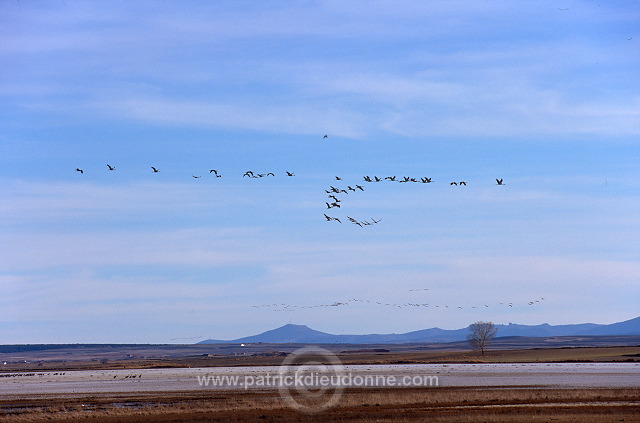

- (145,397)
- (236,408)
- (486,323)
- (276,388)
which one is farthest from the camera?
(486,323)

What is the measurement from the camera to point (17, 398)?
73688 millimetres

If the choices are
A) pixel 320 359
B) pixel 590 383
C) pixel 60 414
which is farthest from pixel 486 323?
pixel 60 414

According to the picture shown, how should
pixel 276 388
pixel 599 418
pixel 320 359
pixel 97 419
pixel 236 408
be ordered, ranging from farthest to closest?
pixel 320 359
pixel 276 388
pixel 236 408
pixel 97 419
pixel 599 418

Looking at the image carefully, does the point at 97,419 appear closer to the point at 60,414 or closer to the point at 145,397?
the point at 60,414

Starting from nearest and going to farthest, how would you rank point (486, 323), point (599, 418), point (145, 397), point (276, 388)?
point (599, 418), point (145, 397), point (276, 388), point (486, 323)

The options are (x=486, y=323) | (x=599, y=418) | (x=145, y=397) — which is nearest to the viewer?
(x=599, y=418)

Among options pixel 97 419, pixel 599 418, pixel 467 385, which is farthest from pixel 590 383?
pixel 97 419

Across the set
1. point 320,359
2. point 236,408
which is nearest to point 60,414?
point 236,408

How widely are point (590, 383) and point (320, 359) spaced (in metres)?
87.7

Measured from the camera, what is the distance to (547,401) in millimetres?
52750

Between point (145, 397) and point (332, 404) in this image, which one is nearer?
point (332, 404)

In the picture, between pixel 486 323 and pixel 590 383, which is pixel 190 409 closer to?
pixel 590 383

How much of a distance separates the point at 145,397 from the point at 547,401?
3335cm

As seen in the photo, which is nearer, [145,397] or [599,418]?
[599,418]
